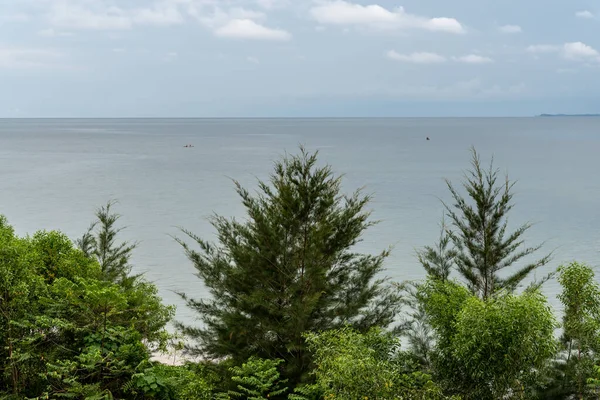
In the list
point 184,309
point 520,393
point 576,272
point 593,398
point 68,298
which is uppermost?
point 576,272

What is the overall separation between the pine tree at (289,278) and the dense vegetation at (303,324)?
4cm

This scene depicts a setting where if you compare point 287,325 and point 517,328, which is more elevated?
point 517,328

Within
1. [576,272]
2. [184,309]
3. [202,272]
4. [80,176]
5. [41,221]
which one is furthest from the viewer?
[80,176]

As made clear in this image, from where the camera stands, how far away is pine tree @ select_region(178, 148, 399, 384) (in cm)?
1778

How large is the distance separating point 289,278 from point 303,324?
1.62m

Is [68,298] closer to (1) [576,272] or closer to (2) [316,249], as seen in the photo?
(2) [316,249]

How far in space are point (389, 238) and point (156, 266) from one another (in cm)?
1649

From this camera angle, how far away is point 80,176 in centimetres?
8406

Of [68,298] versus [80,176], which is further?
[80,176]

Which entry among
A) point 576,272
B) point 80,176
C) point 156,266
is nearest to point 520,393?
point 576,272

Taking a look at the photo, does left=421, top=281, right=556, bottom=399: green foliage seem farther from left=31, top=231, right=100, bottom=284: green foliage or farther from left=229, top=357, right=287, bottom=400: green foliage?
left=31, top=231, right=100, bottom=284: green foliage

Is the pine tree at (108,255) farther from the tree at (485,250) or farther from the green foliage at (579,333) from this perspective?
the green foliage at (579,333)

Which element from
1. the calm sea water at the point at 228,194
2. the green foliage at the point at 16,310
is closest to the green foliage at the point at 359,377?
the green foliage at the point at 16,310

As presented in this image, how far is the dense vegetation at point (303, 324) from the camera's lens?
1220 cm
